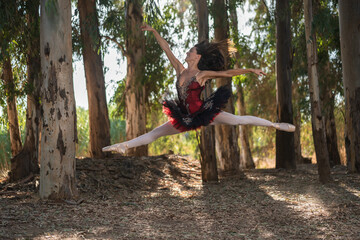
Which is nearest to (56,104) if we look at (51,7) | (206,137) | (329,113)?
(51,7)

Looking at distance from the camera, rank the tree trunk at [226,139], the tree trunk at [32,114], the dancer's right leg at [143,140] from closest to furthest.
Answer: the dancer's right leg at [143,140] < the tree trunk at [32,114] < the tree trunk at [226,139]

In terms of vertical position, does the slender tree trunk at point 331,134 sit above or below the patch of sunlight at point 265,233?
above

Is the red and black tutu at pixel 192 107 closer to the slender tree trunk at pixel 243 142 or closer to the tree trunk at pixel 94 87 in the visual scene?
the tree trunk at pixel 94 87

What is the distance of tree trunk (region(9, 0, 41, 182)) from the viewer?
888cm

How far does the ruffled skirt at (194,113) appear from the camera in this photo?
5598mm

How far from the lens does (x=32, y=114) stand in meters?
9.05

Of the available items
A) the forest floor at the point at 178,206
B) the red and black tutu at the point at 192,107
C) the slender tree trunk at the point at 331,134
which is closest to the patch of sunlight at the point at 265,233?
the forest floor at the point at 178,206

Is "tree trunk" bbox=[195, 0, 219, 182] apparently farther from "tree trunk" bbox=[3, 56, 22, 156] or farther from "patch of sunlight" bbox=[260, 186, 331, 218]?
"tree trunk" bbox=[3, 56, 22, 156]

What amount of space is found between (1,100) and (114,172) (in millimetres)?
3029

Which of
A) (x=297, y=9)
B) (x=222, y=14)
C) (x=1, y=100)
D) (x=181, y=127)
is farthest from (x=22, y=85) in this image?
(x=297, y=9)

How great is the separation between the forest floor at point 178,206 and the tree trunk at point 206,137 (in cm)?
33

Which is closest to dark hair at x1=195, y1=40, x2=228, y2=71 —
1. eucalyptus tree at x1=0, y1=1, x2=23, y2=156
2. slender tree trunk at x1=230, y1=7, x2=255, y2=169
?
eucalyptus tree at x1=0, y1=1, x2=23, y2=156

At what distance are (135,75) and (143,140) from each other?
642 centimetres

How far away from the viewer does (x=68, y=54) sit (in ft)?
23.4
